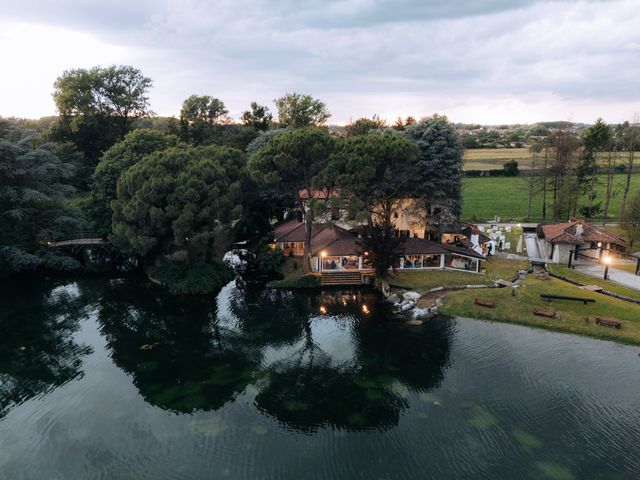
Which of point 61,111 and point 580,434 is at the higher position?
point 61,111

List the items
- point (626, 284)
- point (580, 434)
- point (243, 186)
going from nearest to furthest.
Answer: point (580, 434)
point (626, 284)
point (243, 186)

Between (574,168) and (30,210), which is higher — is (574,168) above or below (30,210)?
above

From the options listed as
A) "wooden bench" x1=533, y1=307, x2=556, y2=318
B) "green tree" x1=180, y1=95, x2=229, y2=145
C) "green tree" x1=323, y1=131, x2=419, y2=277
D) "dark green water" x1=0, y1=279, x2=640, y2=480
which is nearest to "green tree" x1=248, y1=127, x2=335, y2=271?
"green tree" x1=323, y1=131, x2=419, y2=277

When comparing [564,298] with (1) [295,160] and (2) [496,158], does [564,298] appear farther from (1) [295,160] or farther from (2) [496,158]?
(2) [496,158]

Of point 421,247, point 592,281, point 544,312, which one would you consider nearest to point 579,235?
point 592,281

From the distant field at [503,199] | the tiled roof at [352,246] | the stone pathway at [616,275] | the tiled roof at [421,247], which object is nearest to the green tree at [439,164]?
the tiled roof at [421,247]

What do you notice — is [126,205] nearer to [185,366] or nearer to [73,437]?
[185,366]

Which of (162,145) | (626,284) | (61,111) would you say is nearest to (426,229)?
(626,284)
